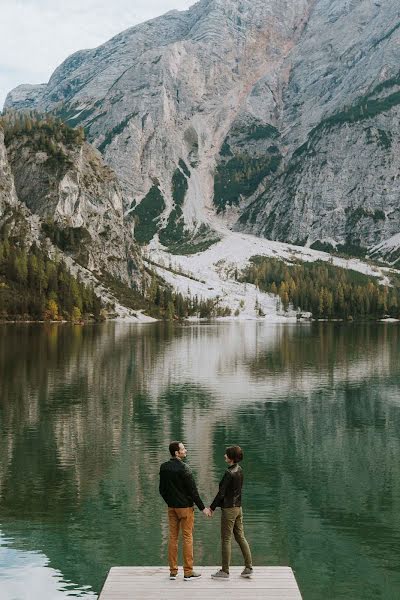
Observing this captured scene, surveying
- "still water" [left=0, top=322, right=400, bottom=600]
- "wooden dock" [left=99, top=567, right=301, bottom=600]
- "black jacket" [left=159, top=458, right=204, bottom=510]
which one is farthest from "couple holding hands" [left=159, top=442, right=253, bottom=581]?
"still water" [left=0, top=322, right=400, bottom=600]

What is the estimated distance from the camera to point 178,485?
70.0 ft

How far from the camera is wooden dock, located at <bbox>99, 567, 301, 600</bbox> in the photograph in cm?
1909

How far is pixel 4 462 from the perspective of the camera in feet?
137

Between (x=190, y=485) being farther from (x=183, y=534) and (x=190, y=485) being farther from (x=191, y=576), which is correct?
(x=191, y=576)

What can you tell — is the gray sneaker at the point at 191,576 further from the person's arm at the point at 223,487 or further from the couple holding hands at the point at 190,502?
the person's arm at the point at 223,487

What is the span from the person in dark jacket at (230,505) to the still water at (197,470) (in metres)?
4.12

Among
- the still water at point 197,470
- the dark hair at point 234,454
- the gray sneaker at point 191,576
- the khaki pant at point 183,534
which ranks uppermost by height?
the dark hair at point 234,454

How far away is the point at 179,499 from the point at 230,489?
1.63 meters

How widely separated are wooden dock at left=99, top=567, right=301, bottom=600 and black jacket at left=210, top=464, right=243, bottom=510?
84.9 inches

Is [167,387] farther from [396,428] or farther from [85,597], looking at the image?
[85,597]

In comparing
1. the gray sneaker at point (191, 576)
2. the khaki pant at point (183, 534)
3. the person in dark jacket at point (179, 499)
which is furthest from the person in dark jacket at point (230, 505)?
the khaki pant at point (183, 534)

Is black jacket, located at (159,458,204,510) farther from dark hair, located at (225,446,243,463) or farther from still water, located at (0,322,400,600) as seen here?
still water, located at (0,322,400,600)

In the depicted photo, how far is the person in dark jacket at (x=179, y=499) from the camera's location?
21.0m

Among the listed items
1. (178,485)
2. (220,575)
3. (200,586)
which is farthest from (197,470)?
(200,586)
